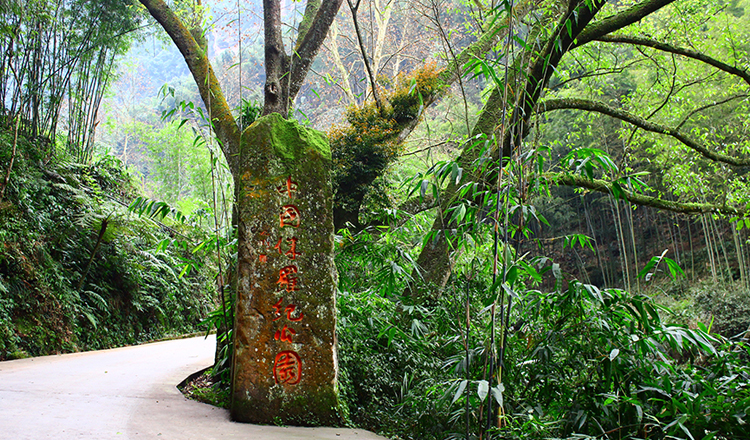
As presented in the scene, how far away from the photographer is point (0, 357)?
423 centimetres

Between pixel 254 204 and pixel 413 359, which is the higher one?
pixel 254 204

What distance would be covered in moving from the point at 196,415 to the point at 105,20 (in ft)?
17.9

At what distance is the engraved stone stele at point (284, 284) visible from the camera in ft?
7.75

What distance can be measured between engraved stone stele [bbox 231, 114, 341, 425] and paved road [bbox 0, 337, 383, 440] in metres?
0.16

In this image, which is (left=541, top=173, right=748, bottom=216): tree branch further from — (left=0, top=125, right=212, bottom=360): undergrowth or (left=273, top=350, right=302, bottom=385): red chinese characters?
(left=0, top=125, right=212, bottom=360): undergrowth

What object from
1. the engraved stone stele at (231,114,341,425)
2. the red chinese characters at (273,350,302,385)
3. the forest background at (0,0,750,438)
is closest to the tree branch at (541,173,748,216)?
the forest background at (0,0,750,438)

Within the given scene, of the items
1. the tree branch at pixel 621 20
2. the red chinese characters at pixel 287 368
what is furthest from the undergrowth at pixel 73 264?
the tree branch at pixel 621 20

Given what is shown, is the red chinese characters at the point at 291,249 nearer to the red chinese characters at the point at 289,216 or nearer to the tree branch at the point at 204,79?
the red chinese characters at the point at 289,216

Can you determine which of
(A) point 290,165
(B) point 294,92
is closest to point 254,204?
(A) point 290,165

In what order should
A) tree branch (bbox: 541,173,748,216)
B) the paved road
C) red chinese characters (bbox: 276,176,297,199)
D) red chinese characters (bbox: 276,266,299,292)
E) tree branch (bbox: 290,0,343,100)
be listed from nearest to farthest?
the paved road, red chinese characters (bbox: 276,266,299,292), red chinese characters (bbox: 276,176,297,199), tree branch (bbox: 541,173,748,216), tree branch (bbox: 290,0,343,100)

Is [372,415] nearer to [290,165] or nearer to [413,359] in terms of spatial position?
[413,359]

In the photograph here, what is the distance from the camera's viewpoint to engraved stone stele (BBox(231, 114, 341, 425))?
236 cm

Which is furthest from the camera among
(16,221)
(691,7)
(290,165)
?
(16,221)

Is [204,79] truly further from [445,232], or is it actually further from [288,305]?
[445,232]
